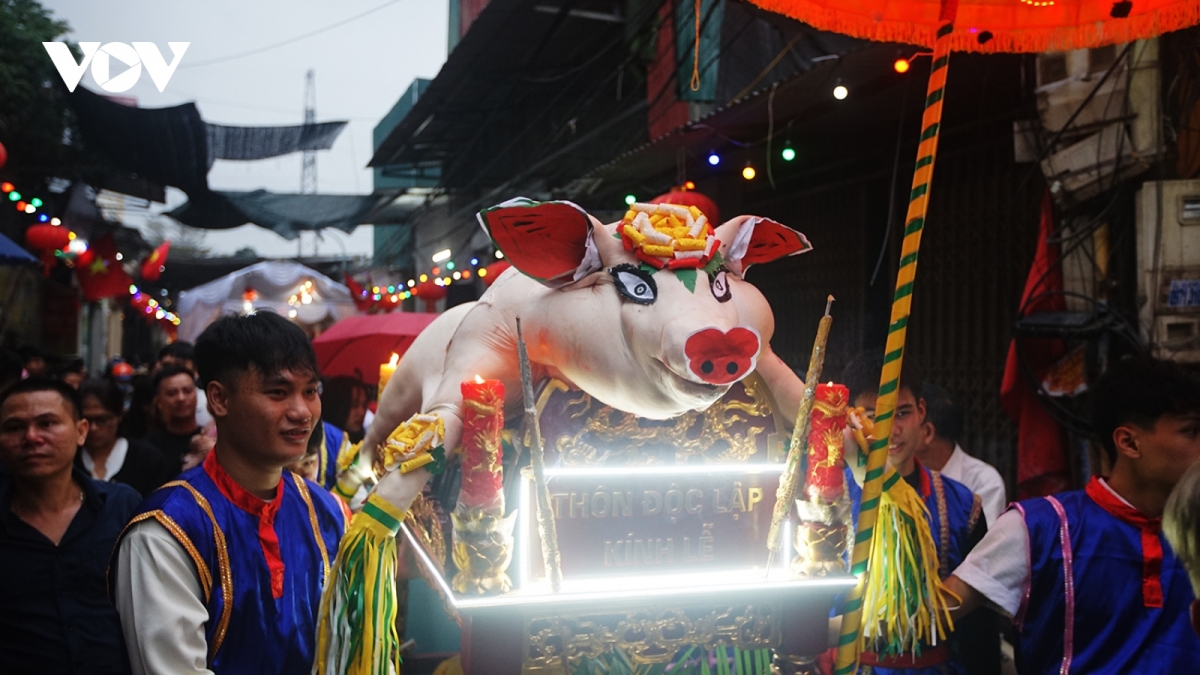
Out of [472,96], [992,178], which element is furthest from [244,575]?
[472,96]

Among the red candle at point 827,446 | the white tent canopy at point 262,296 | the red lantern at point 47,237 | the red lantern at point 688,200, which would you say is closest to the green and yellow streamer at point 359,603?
the red candle at point 827,446

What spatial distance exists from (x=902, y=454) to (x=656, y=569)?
1163 millimetres

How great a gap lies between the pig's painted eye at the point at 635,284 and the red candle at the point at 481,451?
17.8 inches

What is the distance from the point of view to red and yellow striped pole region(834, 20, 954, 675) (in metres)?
1.95

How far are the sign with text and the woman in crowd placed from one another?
298cm

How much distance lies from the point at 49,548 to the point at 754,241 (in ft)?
8.12

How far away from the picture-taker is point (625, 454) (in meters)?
2.39

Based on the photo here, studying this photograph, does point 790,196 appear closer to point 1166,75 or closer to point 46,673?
point 1166,75

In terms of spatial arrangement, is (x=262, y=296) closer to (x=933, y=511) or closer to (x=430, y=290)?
(x=430, y=290)

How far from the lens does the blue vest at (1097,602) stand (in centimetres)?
231

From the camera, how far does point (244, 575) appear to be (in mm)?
2016

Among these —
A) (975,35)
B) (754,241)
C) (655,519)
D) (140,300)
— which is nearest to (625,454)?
(655,519)

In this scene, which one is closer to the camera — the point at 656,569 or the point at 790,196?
the point at 656,569

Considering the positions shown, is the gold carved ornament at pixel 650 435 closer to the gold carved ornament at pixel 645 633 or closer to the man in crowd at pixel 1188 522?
the gold carved ornament at pixel 645 633
